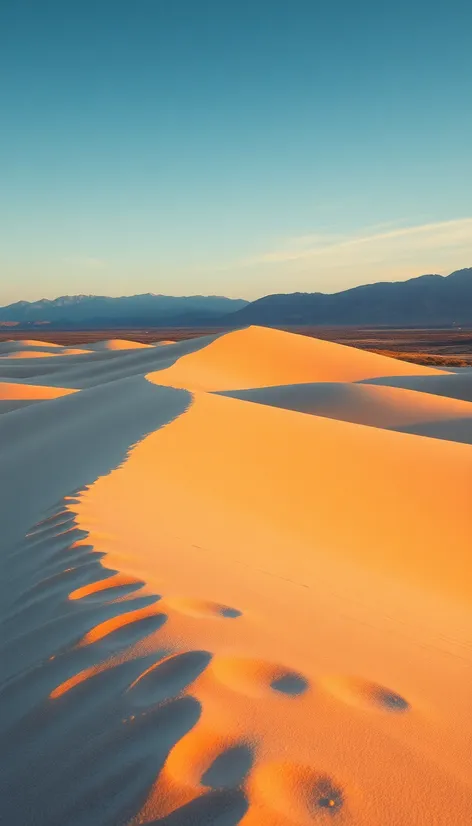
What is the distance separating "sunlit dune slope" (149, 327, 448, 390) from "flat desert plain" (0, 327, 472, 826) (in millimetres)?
14539

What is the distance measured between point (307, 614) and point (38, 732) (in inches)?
56.2

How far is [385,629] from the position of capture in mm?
3109

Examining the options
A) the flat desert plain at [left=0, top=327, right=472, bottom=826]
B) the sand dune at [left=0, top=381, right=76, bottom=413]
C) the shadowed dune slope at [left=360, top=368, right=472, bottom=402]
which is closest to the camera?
the flat desert plain at [left=0, top=327, right=472, bottom=826]

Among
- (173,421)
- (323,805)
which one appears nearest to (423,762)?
(323,805)

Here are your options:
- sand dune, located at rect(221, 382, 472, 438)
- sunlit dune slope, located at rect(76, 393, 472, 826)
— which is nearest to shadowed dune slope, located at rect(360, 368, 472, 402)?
sand dune, located at rect(221, 382, 472, 438)

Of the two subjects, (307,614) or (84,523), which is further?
(84,523)

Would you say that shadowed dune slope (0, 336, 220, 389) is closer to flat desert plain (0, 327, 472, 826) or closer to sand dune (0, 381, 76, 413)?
sand dune (0, 381, 76, 413)

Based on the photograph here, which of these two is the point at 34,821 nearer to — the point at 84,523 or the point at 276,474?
Result: the point at 84,523

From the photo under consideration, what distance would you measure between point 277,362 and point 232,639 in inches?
973

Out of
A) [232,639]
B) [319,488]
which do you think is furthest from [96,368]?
[232,639]

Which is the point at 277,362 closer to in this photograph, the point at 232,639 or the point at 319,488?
the point at 319,488

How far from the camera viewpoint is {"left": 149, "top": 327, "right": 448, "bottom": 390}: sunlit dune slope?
2342 centimetres

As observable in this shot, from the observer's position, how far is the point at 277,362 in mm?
26828

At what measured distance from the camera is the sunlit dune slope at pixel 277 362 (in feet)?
76.8
